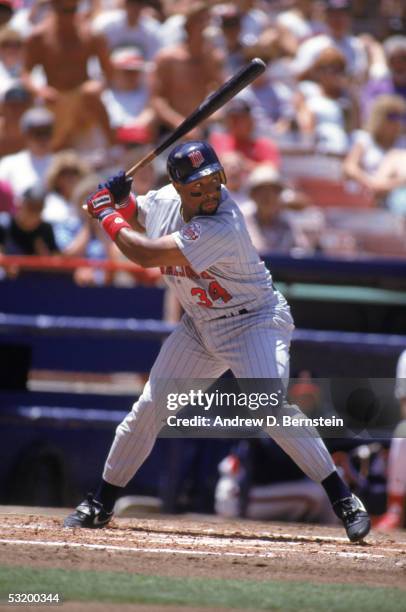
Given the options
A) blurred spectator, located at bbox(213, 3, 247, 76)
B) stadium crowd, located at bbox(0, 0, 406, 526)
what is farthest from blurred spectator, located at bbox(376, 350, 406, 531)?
blurred spectator, located at bbox(213, 3, 247, 76)

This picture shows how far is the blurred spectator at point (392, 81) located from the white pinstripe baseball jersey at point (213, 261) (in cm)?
600

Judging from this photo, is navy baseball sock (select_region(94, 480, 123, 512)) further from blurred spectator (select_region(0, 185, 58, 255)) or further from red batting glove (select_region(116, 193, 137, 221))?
blurred spectator (select_region(0, 185, 58, 255))

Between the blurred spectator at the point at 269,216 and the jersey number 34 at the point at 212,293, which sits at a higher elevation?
the blurred spectator at the point at 269,216

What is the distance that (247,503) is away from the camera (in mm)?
7910

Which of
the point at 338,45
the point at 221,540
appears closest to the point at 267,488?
the point at 221,540

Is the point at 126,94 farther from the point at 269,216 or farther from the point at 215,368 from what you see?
the point at 215,368

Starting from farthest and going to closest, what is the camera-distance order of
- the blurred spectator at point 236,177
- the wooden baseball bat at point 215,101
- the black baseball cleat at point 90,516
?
the blurred spectator at point 236,177, the wooden baseball bat at point 215,101, the black baseball cleat at point 90,516

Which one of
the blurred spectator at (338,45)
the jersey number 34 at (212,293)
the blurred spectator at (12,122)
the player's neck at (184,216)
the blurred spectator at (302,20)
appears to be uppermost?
the blurred spectator at (302,20)

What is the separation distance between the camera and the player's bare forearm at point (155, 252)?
5199 mm

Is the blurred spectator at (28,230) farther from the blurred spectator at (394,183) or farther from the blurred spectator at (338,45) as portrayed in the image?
the blurred spectator at (338,45)

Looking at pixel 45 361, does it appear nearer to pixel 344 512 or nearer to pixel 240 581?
pixel 344 512

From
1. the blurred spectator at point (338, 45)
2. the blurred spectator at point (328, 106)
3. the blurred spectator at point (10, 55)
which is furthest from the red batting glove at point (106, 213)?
the blurred spectator at point (338, 45)

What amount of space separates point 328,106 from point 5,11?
2.83m

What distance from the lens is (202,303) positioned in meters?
5.45
